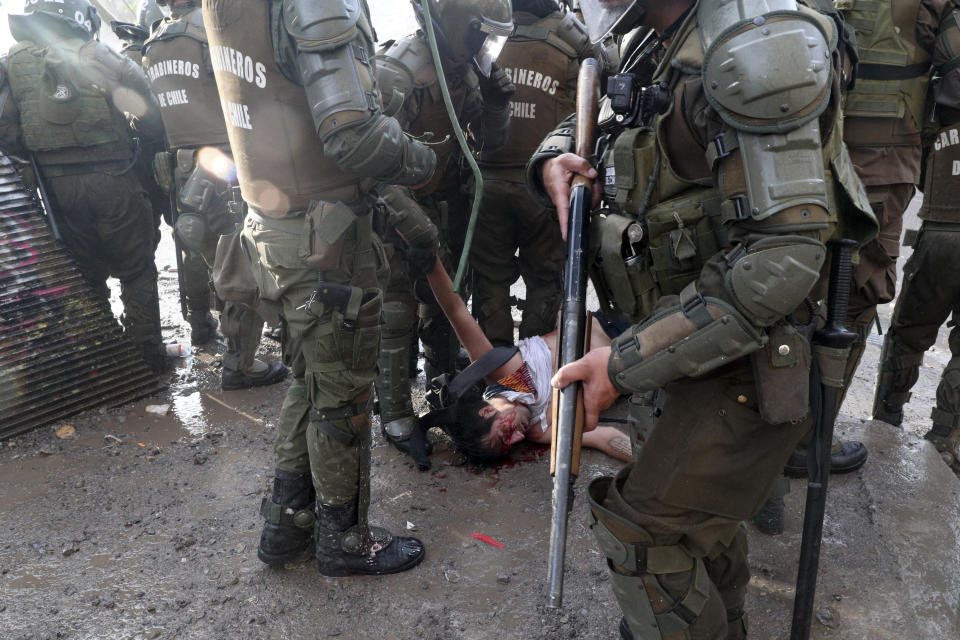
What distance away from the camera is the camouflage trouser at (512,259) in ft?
13.9

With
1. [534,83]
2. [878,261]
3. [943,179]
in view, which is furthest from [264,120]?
[943,179]

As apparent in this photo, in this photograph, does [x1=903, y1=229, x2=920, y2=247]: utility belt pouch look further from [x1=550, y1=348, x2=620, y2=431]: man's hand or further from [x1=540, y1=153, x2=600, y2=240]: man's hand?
[x1=550, y1=348, x2=620, y2=431]: man's hand

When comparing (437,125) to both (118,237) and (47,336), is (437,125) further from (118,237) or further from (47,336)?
(47,336)

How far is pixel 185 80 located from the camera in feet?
13.9

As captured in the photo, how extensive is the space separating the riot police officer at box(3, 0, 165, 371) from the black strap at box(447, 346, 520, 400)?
10.2ft

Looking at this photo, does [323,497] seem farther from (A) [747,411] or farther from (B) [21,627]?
(A) [747,411]

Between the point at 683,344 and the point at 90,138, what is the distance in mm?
4741

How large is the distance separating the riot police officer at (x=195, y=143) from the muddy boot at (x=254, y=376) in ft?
0.07

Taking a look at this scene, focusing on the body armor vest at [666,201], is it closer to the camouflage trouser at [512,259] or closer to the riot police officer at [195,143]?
the camouflage trouser at [512,259]

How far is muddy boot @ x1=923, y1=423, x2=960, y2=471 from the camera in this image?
3.95 meters

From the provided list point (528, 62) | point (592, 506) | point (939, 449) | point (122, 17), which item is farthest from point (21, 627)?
point (122, 17)

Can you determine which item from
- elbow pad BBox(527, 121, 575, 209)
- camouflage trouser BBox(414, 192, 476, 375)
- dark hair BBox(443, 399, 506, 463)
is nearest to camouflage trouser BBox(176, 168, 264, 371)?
camouflage trouser BBox(414, 192, 476, 375)

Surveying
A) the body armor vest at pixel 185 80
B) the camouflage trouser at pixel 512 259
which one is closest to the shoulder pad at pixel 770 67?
the camouflage trouser at pixel 512 259

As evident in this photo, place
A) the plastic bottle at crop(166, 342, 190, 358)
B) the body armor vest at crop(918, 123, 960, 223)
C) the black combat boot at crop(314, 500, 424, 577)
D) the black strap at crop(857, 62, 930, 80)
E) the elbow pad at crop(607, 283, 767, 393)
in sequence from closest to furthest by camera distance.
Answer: the elbow pad at crop(607, 283, 767, 393)
the black combat boot at crop(314, 500, 424, 577)
the black strap at crop(857, 62, 930, 80)
the body armor vest at crop(918, 123, 960, 223)
the plastic bottle at crop(166, 342, 190, 358)
